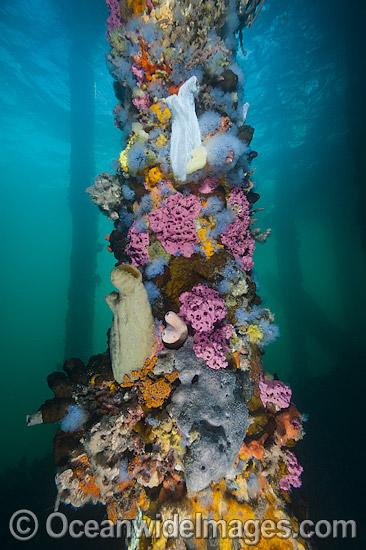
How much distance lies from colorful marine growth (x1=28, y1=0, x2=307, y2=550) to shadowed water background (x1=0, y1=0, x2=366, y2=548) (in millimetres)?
4581

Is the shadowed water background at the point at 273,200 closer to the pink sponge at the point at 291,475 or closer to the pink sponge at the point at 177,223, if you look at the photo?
the pink sponge at the point at 177,223

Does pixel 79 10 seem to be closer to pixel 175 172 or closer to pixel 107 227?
pixel 175 172

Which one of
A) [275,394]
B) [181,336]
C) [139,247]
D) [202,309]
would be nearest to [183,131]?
[139,247]

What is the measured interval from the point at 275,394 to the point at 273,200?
34493 mm

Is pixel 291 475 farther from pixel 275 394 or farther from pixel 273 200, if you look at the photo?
pixel 273 200

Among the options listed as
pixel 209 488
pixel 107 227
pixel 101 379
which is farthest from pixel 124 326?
pixel 107 227

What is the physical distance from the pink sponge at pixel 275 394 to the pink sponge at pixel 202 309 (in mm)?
1596

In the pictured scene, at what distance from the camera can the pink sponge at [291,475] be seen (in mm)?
3668

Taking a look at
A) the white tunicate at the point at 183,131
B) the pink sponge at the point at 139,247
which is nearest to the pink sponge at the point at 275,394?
the pink sponge at the point at 139,247

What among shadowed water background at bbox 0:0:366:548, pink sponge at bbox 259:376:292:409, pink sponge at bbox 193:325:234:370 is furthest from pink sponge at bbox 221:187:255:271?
shadowed water background at bbox 0:0:366:548

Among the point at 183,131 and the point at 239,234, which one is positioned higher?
the point at 183,131

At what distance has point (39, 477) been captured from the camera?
12.2 meters

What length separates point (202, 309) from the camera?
3.38 metres

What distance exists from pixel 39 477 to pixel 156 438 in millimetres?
14757
